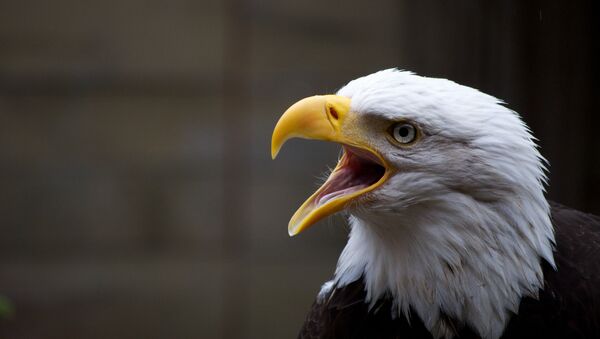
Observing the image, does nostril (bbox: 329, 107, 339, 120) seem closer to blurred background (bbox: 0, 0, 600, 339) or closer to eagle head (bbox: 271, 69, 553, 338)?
eagle head (bbox: 271, 69, 553, 338)

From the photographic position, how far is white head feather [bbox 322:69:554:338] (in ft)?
7.32

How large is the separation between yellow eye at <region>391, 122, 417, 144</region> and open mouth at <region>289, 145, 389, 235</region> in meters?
0.08

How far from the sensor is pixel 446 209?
2.26 metres

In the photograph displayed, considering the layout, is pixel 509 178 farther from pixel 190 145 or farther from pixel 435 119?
pixel 190 145

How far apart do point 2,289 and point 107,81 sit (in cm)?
156

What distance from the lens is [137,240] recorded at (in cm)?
576

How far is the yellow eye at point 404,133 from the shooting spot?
7.36 feet

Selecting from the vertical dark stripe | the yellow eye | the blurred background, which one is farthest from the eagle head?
the vertical dark stripe

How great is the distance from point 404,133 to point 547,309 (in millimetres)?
618

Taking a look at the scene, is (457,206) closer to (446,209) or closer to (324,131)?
(446,209)

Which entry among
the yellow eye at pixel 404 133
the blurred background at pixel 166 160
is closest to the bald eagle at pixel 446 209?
the yellow eye at pixel 404 133

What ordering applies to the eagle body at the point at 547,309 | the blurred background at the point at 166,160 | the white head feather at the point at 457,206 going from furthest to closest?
the blurred background at the point at 166,160
the eagle body at the point at 547,309
the white head feather at the point at 457,206

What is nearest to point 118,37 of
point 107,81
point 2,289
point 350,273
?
point 107,81

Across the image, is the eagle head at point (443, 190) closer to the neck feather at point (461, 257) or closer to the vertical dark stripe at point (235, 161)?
the neck feather at point (461, 257)
